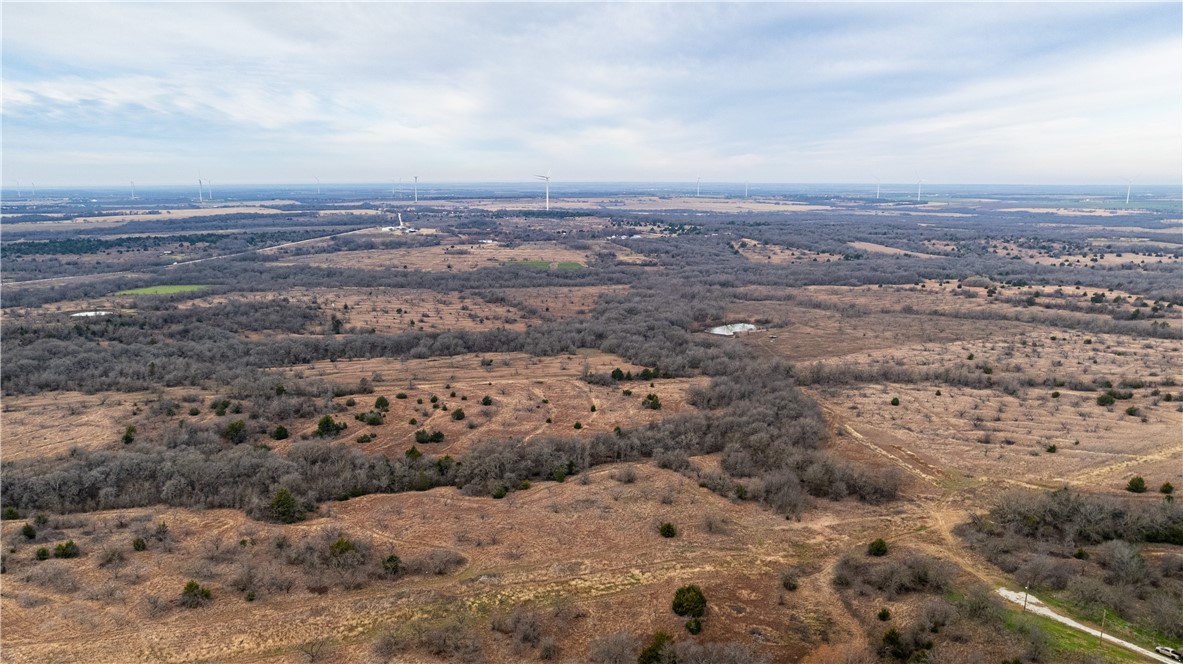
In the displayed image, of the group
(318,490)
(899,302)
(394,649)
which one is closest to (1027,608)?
(394,649)

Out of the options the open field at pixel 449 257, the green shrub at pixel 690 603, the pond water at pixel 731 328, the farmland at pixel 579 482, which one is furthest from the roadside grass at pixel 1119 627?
the open field at pixel 449 257

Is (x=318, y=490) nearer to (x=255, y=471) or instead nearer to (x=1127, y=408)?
(x=255, y=471)

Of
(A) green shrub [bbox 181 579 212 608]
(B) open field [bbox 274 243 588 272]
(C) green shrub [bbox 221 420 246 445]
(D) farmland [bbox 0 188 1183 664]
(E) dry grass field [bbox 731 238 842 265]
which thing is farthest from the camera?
(E) dry grass field [bbox 731 238 842 265]

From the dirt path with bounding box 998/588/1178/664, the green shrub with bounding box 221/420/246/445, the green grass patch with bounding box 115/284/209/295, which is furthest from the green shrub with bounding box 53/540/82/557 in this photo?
the green grass patch with bounding box 115/284/209/295

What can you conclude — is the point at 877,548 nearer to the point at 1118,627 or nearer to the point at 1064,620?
the point at 1064,620

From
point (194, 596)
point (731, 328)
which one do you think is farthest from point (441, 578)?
point (731, 328)

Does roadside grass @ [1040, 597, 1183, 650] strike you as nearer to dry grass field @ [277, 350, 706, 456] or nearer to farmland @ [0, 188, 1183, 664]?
farmland @ [0, 188, 1183, 664]
